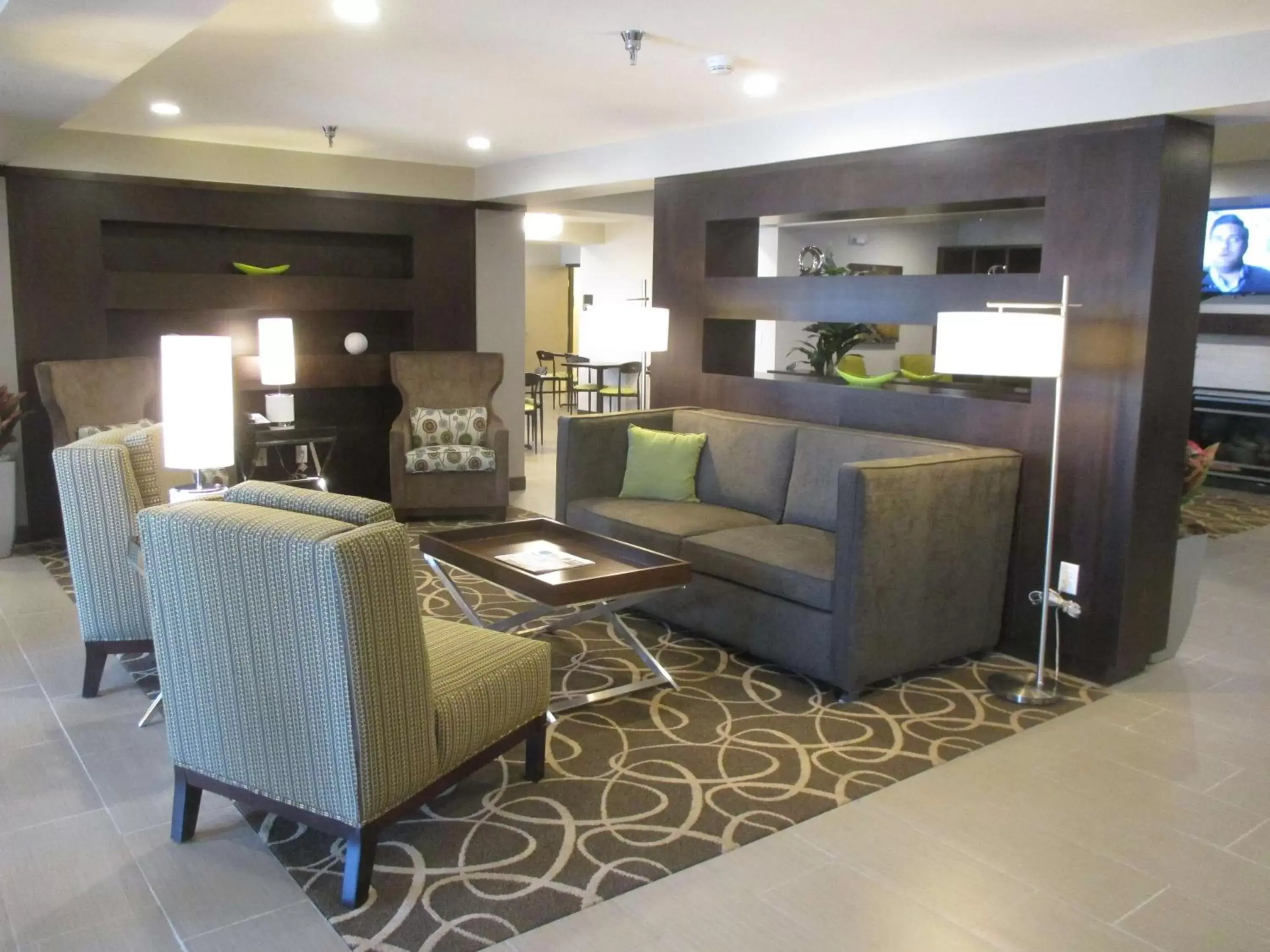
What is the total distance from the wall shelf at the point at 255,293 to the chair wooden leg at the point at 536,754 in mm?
4525

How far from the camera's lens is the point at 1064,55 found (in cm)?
370

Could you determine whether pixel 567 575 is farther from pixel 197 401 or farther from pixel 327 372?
pixel 327 372

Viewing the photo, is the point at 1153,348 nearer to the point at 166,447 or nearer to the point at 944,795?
the point at 944,795

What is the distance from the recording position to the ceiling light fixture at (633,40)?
137 inches

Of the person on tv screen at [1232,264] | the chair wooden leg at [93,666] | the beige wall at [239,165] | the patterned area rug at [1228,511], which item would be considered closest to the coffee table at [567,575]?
the chair wooden leg at [93,666]

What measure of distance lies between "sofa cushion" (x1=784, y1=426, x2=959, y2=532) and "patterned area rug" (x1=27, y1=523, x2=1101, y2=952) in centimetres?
73

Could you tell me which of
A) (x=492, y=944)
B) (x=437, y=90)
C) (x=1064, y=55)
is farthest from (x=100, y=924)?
(x=1064, y=55)

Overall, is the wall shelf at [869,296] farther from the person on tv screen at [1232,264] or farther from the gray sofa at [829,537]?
the person on tv screen at [1232,264]

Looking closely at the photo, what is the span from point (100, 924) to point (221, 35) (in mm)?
2869

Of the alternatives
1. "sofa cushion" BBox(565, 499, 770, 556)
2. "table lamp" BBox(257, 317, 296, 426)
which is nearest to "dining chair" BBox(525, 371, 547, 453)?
"table lamp" BBox(257, 317, 296, 426)

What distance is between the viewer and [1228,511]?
7.42 meters

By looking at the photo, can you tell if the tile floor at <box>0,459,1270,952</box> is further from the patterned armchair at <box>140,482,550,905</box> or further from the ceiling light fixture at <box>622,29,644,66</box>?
the ceiling light fixture at <box>622,29,644,66</box>

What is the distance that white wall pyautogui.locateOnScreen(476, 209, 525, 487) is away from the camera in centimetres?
748

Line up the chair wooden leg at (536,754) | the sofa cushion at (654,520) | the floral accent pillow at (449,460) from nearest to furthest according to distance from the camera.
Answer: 1. the chair wooden leg at (536,754)
2. the sofa cushion at (654,520)
3. the floral accent pillow at (449,460)
